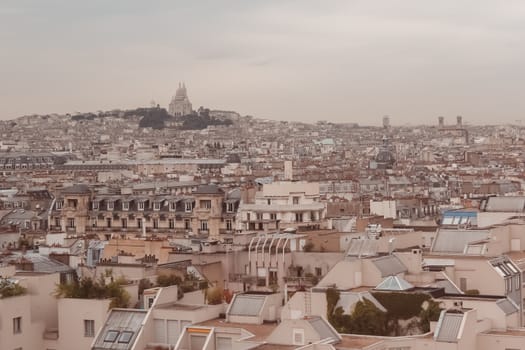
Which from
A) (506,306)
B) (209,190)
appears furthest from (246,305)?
(209,190)

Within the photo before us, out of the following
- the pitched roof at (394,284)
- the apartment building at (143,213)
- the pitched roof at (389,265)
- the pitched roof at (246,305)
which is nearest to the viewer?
the pitched roof at (246,305)

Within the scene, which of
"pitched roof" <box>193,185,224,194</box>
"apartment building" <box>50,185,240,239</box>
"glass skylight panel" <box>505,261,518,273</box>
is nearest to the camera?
"glass skylight panel" <box>505,261,518,273</box>

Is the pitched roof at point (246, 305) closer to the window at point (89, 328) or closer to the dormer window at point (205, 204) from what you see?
the window at point (89, 328)

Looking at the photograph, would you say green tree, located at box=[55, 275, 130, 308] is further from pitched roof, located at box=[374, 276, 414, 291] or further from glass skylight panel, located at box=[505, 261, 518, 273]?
glass skylight panel, located at box=[505, 261, 518, 273]

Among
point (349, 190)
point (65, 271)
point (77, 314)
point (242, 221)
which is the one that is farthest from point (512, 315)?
point (349, 190)

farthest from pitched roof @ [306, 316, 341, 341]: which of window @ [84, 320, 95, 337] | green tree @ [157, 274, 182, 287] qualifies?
green tree @ [157, 274, 182, 287]

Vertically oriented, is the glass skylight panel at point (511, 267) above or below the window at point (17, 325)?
above

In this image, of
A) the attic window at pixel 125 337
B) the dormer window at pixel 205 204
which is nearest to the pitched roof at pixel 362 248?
the attic window at pixel 125 337
